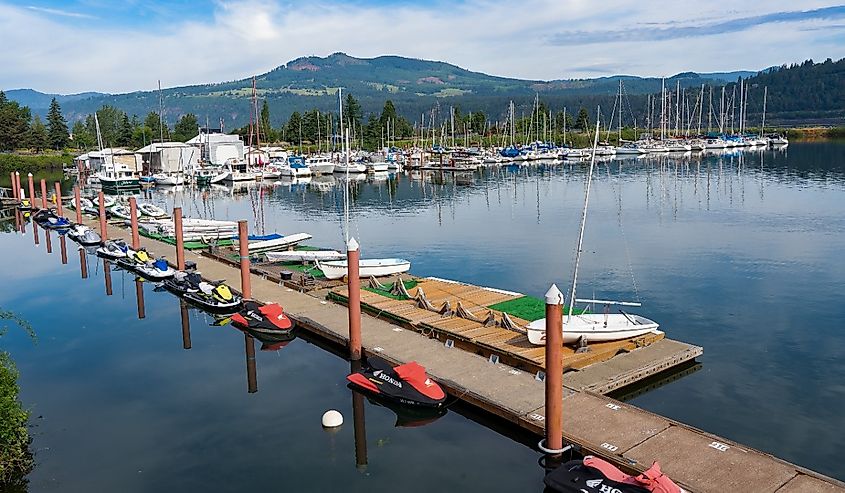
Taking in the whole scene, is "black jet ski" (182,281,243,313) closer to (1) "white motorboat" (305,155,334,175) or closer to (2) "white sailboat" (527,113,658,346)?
(2) "white sailboat" (527,113,658,346)

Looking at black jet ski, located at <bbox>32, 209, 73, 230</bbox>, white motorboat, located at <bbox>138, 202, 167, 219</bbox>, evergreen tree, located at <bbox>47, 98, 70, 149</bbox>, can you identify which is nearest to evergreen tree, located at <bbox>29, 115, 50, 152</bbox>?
evergreen tree, located at <bbox>47, 98, 70, 149</bbox>

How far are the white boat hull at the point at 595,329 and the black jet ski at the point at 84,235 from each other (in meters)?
32.2

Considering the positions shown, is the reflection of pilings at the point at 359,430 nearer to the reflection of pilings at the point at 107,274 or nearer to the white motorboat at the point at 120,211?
the reflection of pilings at the point at 107,274

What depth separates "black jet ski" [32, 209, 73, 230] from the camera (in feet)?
166

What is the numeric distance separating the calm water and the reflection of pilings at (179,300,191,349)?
9.1 inches

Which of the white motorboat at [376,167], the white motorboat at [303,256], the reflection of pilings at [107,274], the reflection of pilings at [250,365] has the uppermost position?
the white motorboat at [376,167]

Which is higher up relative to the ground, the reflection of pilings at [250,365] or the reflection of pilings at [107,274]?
the reflection of pilings at [107,274]

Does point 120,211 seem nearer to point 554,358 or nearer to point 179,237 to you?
point 179,237

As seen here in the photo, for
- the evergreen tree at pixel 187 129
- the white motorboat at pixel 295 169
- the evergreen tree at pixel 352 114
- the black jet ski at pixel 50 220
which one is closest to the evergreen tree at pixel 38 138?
the evergreen tree at pixel 187 129

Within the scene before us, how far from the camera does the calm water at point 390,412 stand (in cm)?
1588

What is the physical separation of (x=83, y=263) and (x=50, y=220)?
50.7ft

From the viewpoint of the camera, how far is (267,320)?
23938 millimetres

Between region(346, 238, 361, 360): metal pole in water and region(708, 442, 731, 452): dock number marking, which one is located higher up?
region(346, 238, 361, 360): metal pole in water

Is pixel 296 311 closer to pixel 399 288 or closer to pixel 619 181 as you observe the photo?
pixel 399 288
